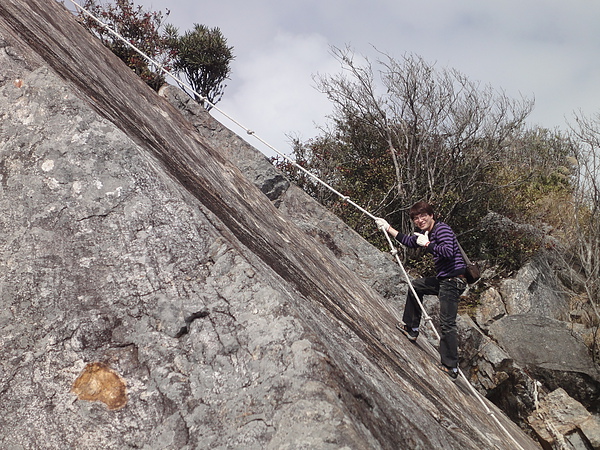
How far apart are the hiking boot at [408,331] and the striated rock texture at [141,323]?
1.96m

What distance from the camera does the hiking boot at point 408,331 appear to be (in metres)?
5.05

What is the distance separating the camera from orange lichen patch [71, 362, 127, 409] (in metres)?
1.98

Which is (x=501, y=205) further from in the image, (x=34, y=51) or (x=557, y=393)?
(x=34, y=51)

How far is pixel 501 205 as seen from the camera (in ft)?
48.9

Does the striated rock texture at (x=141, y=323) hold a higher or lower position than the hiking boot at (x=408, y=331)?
lower

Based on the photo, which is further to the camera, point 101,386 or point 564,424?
point 564,424

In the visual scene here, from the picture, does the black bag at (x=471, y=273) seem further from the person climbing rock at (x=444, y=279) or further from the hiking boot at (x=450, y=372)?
the hiking boot at (x=450, y=372)

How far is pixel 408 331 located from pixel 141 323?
3.51 m

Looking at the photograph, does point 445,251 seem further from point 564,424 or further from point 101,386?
point 564,424

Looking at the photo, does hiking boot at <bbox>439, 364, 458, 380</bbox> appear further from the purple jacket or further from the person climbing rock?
the purple jacket

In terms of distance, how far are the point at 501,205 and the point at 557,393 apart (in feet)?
22.7

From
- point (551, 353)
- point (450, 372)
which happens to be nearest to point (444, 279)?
point (450, 372)

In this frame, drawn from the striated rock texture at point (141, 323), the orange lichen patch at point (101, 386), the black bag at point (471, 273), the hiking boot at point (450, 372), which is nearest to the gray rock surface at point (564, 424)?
the hiking boot at point (450, 372)

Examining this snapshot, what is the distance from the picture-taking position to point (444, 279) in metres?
5.24
